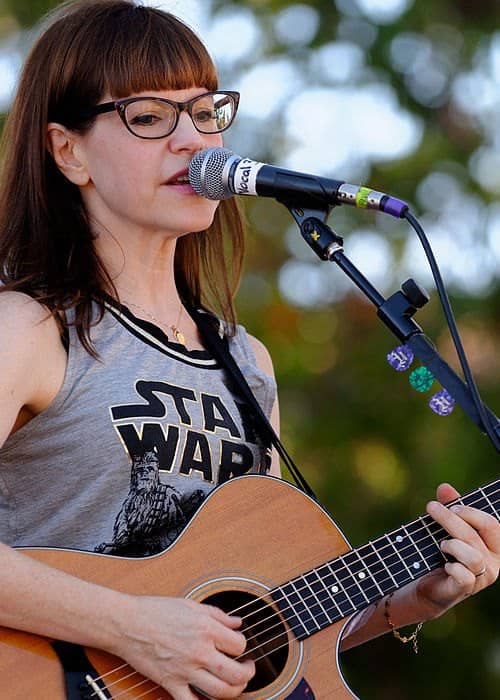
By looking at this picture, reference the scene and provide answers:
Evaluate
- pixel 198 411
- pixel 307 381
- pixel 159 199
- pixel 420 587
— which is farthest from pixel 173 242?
pixel 307 381

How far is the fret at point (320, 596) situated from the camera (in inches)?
84.9

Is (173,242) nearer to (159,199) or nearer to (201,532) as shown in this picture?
(159,199)

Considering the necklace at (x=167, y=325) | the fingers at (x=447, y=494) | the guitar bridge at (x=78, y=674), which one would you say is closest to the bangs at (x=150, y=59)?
the necklace at (x=167, y=325)

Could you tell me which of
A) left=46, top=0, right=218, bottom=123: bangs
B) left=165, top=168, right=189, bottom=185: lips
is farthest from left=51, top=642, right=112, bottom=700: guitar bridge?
left=46, top=0, right=218, bottom=123: bangs

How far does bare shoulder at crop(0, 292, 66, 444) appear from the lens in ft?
6.73

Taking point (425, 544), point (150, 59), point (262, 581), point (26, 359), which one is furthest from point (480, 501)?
point (150, 59)

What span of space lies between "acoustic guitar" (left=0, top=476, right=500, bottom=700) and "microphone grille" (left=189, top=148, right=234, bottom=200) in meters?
0.58

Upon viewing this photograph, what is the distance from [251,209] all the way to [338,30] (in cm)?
95

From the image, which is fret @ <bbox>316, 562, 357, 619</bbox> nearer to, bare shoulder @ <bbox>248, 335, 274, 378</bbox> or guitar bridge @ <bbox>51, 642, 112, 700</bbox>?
guitar bridge @ <bbox>51, 642, 112, 700</bbox>

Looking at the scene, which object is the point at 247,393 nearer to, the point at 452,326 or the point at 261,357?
the point at 261,357

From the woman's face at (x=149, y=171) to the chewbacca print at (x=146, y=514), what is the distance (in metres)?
0.50

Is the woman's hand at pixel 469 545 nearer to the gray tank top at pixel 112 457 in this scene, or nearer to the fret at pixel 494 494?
the fret at pixel 494 494

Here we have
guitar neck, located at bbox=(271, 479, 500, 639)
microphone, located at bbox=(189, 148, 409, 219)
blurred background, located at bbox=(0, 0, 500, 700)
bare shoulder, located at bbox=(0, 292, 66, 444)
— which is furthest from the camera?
blurred background, located at bbox=(0, 0, 500, 700)

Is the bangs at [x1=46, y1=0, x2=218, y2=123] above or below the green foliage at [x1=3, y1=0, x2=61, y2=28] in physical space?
below
